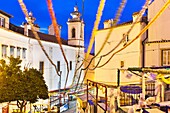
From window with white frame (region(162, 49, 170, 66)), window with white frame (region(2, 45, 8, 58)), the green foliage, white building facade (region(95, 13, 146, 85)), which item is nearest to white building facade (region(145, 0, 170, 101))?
window with white frame (region(162, 49, 170, 66))

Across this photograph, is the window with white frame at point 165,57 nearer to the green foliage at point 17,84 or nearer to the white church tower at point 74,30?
the green foliage at point 17,84

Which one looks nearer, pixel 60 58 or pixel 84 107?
pixel 84 107

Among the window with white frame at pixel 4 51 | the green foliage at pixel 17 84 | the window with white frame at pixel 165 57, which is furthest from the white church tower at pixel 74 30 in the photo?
the green foliage at pixel 17 84

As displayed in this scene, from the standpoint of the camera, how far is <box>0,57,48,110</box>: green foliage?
42.5 ft

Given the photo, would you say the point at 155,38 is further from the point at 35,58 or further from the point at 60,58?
the point at 60,58

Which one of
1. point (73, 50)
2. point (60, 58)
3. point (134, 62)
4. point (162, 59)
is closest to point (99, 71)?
point (134, 62)

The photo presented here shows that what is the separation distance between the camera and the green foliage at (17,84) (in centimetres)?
1295

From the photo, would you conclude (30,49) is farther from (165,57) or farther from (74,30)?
(74,30)

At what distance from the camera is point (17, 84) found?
1308cm

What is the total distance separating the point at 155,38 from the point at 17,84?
28.3 ft

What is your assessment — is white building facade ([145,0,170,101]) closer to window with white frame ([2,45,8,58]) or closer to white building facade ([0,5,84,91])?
white building facade ([0,5,84,91])

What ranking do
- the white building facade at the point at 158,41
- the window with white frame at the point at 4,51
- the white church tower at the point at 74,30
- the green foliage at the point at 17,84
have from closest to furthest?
the green foliage at the point at 17,84 → the white building facade at the point at 158,41 → the window with white frame at the point at 4,51 → the white church tower at the point at 74,30

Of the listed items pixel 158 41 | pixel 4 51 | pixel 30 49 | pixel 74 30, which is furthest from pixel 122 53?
pixel 74 30

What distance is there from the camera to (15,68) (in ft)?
44.5
